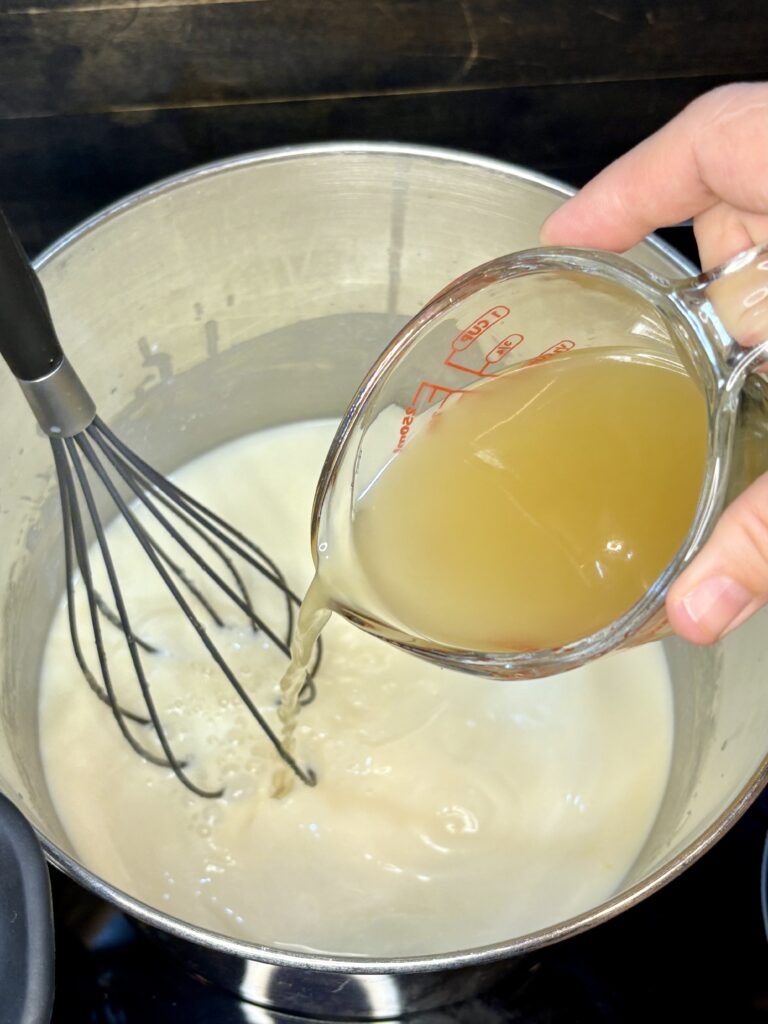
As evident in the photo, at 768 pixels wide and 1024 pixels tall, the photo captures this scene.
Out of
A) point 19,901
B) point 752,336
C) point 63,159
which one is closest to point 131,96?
point 63,159

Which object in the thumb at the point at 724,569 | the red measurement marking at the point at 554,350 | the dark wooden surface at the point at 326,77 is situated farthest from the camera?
the dark wooden surface at the point at 326,77

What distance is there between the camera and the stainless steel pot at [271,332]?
68 cm

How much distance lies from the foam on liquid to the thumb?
1.17ft

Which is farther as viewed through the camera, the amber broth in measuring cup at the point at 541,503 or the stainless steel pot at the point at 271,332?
the stainless steel pot at the point at 271,332

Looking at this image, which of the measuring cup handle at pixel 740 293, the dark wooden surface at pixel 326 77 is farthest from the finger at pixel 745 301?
the dark wooden surface at pixel 326 77

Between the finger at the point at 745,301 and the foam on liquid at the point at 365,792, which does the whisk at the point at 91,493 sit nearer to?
the foam on liquid at the point at 365,792

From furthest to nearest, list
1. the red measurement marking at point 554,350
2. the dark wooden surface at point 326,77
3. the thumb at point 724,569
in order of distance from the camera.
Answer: the dark wooden surface at point 326,77 → the red measurement marking at point 554,350 → the thumb at point 724,569

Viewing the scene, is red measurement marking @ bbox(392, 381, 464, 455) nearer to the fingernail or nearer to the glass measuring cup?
the glass measuring cup

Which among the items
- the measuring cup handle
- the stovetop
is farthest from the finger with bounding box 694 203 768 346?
the stovetop

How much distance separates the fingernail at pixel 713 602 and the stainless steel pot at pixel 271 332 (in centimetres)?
12

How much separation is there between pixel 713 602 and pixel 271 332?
0.55 metres

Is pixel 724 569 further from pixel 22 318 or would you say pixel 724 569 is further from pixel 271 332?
pixel 271 332

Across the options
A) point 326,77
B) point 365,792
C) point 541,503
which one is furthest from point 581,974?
point 326,77

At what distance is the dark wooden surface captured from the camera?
74 cm
